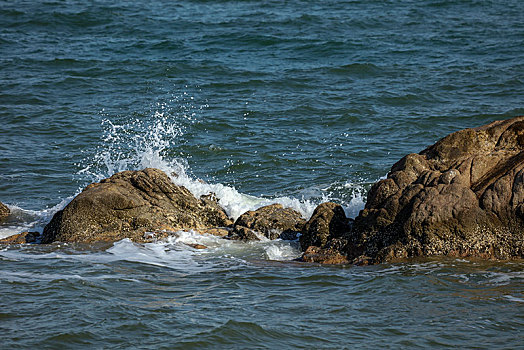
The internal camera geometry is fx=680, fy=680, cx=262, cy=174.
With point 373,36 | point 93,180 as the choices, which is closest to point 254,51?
point 373,36

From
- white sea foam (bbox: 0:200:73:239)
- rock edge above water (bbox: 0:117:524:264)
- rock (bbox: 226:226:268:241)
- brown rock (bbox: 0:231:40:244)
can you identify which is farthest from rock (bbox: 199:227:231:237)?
white sea foam (bbox: 0:200:73:239)

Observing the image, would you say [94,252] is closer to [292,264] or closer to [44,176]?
[292,264]

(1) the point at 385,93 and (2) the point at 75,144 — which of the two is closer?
(2) the point at 75,144

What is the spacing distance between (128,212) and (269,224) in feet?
5.82

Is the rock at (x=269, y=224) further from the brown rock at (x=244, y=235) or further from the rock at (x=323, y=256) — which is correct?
the rock at (x=323, y=256)

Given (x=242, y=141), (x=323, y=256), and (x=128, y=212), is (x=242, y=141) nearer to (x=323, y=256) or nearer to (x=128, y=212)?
(x=128, y=212)

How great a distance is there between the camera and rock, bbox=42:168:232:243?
829 cm

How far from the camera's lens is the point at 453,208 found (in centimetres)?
696

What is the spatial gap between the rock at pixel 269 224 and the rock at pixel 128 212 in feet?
1.72

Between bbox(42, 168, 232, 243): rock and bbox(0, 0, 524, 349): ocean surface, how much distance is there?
0.31 metres

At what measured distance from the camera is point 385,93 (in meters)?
16.0

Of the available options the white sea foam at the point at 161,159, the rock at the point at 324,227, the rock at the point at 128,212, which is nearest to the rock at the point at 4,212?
the rock at the point at 128,212

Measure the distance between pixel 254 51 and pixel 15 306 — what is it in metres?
15.0

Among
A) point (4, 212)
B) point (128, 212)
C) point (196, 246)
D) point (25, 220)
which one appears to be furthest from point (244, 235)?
point (4, 212)
